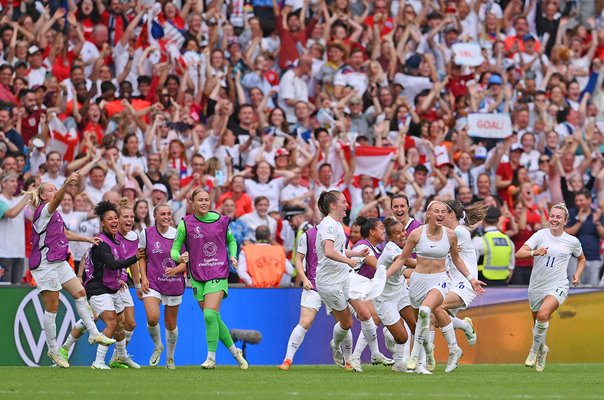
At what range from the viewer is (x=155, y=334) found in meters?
19.3

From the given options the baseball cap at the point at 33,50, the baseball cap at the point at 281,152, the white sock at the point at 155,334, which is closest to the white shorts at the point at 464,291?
the white sock at the point at 155,334

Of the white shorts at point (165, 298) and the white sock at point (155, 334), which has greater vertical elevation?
the white shorts at point (165, 298)

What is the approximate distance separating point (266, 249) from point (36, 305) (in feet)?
12.6

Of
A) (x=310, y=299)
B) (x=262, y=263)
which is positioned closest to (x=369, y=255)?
(x=310, y=299)

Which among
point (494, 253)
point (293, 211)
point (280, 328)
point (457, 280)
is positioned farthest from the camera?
point (293, 211)

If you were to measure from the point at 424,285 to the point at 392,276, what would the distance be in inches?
31.2

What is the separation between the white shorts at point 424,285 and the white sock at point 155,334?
12.9ft

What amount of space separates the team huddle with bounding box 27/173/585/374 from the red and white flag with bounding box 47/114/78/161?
4304 mm

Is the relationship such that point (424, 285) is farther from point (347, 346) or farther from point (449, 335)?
point (347, 346)

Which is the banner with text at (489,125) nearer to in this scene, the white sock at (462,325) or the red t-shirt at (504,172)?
the red t-shirt at (504,172)

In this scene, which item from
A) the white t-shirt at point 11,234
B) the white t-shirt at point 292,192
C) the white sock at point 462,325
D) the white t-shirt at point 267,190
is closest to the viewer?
the white sock at point 462,325

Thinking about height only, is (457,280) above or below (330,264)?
below

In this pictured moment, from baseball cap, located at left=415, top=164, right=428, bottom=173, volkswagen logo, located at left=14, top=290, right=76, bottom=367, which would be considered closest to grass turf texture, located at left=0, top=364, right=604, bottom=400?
volkswagen logo, located at left=14, top=290, right=76, bottom=367

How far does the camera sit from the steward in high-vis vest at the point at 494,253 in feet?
72.6
